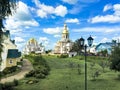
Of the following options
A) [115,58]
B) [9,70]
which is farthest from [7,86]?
[9,70]

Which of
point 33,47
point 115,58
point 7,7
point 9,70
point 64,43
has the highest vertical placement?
point 64,43

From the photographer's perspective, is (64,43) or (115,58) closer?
(115,58)

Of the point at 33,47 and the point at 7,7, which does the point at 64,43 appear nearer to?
the point at 33,47

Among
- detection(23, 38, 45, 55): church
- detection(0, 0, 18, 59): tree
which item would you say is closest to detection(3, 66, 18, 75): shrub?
detection(0, 0, 18, 59): tree

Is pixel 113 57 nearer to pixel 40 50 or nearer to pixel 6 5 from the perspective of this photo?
pixel 6 5

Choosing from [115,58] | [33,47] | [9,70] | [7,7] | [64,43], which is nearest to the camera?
[7,7]

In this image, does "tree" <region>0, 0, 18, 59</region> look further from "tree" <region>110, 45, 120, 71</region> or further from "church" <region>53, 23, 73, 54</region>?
"church" <region>53, 23, 73, 54</region>

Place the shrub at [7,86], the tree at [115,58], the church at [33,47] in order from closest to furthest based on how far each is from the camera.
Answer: the shrub at [7,86] < the tree at [115,58] < the church at [33,47]

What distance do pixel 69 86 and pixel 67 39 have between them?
144183 mm

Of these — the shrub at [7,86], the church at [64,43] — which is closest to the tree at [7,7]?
the shrub at [7,86]

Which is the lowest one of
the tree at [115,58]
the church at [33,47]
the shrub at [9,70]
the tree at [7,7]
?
the shrub at [9,70]

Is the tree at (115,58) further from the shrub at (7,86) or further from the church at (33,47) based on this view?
the church at (33,47)

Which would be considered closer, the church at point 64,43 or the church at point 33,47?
the church at point 64,43

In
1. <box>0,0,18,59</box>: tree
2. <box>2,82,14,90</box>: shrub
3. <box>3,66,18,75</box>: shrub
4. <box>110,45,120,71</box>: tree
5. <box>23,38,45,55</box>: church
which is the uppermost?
<box>23,38,45,55</box>: church
